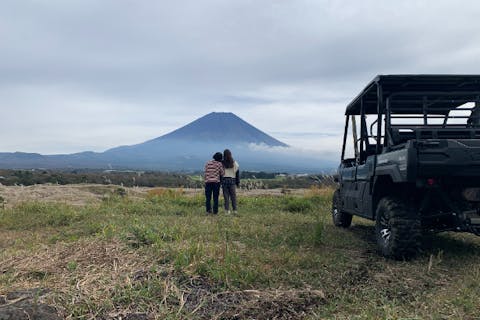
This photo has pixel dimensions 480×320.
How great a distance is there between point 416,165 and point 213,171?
6.74 m

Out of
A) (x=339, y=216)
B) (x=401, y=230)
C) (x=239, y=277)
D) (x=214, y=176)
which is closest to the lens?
(x=239, y=277)

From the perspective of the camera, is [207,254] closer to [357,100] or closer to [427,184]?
[427,184]

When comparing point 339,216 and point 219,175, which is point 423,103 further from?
point 219,175

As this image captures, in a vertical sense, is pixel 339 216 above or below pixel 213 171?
below

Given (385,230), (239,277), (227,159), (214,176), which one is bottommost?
(239,277)

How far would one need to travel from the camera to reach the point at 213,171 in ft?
37.7

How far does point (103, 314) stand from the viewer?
3.64 meters

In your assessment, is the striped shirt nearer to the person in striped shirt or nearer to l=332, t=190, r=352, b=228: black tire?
the person in striped shirt

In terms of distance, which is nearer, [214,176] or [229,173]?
[214,176]

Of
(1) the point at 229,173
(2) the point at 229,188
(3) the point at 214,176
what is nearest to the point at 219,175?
(3) the point at 214,176

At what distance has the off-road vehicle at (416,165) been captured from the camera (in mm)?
5406

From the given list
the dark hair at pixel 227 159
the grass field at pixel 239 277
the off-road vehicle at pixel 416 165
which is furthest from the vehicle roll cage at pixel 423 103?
the dark hair at pixel 227 159

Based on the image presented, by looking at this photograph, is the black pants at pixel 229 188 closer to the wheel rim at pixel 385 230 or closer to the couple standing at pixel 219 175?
the couple standing at pixel 219 175

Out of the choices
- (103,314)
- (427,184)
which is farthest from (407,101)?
(103,314)
